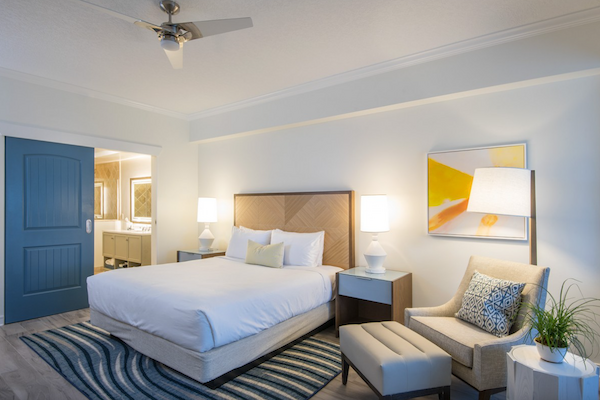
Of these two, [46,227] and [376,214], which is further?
[46,227]

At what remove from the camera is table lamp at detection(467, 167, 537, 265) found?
7.73 feet

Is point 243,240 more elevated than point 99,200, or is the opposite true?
point 99,200

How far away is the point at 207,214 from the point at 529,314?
13.2ft

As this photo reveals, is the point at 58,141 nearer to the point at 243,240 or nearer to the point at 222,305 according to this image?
the point at 243,240

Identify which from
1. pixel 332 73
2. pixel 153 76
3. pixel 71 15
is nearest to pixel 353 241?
pixel 332 73

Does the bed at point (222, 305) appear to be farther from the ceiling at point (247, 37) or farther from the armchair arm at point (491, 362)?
the ceiling at point (247, 37)

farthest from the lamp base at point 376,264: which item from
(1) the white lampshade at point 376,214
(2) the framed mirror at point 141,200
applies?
(2) the framed mirror at point 141,200

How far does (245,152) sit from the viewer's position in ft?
16.4

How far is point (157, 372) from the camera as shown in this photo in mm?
2637

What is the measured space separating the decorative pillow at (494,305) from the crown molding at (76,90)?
15.0 ft

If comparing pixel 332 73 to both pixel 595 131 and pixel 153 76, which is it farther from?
pixel 595 131

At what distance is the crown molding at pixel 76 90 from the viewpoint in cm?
367

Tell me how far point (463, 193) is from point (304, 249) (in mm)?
1729

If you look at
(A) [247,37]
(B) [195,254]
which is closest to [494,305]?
(A) [247,37]
